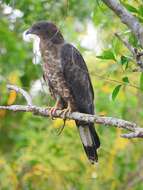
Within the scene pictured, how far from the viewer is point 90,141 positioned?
231 inches

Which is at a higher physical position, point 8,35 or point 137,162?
point 8,35

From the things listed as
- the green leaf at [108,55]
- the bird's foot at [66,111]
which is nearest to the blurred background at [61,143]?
the bird's foot at [66,111]

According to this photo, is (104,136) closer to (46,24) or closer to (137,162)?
(137,162)

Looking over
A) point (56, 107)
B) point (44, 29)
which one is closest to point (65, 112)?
point (56, 107)

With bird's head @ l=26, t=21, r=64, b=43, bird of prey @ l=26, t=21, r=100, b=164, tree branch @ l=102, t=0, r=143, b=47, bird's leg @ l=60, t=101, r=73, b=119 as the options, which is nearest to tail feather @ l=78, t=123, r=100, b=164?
bird of prey @ l=26, t=21, r=100, b=164

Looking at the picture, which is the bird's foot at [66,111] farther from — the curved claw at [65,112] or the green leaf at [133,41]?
the green leaf at [133,41]

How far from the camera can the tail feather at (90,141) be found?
18.9 feet

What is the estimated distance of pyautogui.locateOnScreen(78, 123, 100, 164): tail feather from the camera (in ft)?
18.9

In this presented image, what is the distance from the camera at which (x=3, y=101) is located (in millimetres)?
8828

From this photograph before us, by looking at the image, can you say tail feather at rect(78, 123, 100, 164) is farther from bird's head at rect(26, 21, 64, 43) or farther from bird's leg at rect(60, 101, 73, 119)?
bird's head at rect(26, 21, 64, 43)

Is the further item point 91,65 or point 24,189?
point 24,189

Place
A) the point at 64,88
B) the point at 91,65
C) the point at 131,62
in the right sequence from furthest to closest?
1. the point at 91,65
2. the point at 64,88
3. the point at 131,62

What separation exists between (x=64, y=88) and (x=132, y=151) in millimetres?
3311

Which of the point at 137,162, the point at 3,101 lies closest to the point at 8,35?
the point at 3,101
